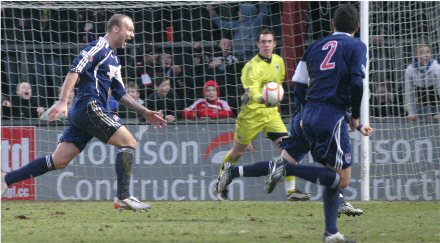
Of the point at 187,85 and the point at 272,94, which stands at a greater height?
the point at 187,85

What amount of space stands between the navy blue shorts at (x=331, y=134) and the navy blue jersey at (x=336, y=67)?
0.08m

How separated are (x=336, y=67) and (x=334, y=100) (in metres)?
0.25

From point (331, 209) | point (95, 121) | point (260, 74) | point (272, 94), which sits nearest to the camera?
point (331, 209)

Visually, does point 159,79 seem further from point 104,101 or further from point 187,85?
point 104,101

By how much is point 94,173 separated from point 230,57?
2.30 meters

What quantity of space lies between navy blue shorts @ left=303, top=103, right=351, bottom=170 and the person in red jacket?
552 cm

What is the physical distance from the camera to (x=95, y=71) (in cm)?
1010

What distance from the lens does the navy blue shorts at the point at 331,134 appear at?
815 cm

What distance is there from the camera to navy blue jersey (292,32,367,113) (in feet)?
26.8

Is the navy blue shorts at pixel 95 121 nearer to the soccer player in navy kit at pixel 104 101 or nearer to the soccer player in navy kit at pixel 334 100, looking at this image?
the soccer player in navy kit at pixel 104 101

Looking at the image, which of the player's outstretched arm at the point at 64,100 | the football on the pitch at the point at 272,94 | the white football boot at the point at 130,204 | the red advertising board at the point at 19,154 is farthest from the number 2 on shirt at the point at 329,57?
the red advertising board at the point at 19,154

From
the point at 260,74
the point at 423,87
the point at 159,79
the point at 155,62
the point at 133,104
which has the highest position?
the point at 155,62

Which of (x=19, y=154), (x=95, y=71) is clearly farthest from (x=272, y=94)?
(x=19, y=154)

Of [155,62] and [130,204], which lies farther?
[155,62]
